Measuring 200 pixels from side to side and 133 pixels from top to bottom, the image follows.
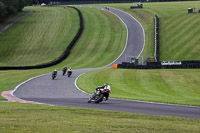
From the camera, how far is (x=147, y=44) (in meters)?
73.3

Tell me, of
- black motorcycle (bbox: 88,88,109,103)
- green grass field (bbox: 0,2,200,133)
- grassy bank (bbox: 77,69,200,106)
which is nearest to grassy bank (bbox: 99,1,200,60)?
green grass field (bbox: 0,2,200,133)

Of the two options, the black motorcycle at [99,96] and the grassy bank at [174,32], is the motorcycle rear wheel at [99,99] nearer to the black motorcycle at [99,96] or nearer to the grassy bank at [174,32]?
the black motorcycle at [99,96]

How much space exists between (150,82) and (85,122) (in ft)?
78.7

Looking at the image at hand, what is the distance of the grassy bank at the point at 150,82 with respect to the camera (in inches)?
1305

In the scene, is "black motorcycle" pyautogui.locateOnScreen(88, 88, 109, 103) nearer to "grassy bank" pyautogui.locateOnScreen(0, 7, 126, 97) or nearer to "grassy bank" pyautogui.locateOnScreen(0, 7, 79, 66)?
"grassy bank" pyautogui.locateOnScreen(0, 7, 126, 97)

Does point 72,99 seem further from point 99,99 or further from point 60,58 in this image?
point 60,58

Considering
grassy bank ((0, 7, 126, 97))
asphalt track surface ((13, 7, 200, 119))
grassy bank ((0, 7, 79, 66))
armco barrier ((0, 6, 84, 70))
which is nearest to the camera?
asphalt track surface ((13, 7, 200, 119))

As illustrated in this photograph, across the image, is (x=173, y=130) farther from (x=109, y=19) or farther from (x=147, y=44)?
(x=109, y=19)

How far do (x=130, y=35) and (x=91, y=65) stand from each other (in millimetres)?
19294

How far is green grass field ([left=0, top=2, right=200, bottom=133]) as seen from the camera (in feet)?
49.3

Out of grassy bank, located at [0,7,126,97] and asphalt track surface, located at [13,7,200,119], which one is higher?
asphalt track surface, located at [13,7,200,119]

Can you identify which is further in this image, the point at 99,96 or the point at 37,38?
the point at 37,38

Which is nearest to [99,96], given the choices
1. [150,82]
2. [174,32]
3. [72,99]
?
[72,99]

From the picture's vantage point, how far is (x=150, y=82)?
3931cm
